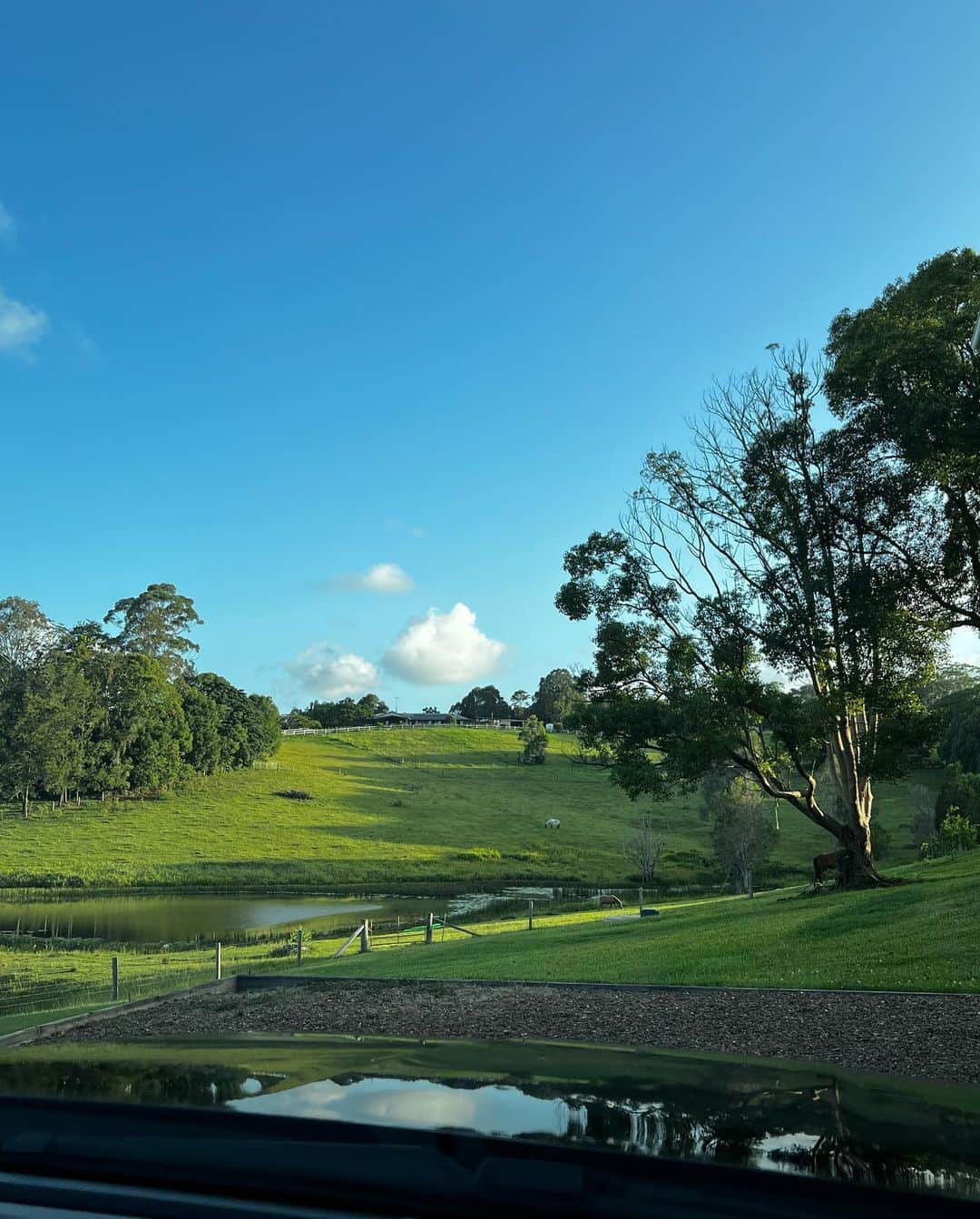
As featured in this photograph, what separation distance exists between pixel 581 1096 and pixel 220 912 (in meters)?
43.0

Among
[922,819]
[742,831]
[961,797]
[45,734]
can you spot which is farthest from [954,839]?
[45,734]

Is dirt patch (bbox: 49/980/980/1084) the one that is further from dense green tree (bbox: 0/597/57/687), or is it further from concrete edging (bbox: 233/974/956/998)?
dense green tree (bbox: 0/597/57/687)

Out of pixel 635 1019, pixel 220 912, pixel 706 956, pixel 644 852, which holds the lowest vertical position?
pixel 220 912

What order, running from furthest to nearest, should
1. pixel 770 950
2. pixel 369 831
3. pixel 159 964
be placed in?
1. pixel 369 831
2. pixel 159 964
3. pixel 770 950

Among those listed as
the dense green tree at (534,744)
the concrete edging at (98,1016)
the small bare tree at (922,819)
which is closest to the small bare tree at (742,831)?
the small bare tree at (922,819)

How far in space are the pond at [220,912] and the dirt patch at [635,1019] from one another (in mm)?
23320

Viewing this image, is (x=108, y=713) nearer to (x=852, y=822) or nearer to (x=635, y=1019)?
(x=852, y=822)

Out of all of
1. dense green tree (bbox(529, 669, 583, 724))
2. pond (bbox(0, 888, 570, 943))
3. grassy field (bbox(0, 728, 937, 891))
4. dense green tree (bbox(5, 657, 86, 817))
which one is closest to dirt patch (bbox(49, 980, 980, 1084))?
pond (bbox(0, 888, 570, 943))

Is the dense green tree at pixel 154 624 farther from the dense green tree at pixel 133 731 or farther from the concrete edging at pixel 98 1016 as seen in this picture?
the concrete edging at pixel 98 1016

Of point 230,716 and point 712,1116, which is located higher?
point 230,716

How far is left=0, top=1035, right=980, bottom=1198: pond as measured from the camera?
6.72 feet

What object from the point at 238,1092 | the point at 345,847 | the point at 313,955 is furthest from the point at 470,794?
the point at 238,1092

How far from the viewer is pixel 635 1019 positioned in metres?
A: 9.62

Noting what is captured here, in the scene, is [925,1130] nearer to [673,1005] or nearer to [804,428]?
[673,1005]
